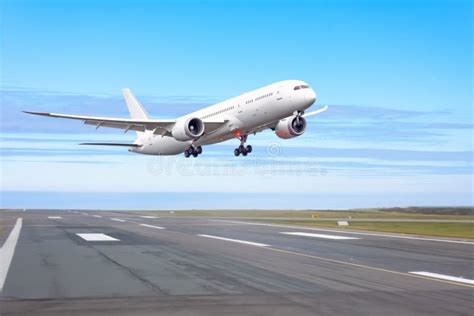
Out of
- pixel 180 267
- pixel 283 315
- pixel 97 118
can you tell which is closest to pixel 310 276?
pixel 180 267

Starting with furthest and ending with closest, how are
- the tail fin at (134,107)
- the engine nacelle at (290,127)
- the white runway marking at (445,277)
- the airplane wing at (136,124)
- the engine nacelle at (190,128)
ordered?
the tail fin at (134,107) → the airplane wing at (136,124) → the engine nacelle at (190,128) → the engine nacelle at (290,127) → the white runway marking at (445,277)

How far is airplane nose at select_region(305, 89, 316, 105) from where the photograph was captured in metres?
43.1

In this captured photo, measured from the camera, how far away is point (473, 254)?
28.0m

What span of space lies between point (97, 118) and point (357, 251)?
27922mm

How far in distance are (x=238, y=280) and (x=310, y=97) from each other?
27.0 meters

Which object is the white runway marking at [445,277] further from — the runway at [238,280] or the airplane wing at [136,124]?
the airplane wing at [136,124]

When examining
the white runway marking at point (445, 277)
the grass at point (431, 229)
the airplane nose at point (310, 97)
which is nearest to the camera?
the white runway marking at point (445, 277)

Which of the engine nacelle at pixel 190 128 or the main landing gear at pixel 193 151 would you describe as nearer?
the engine nacelle at pixel 190 128

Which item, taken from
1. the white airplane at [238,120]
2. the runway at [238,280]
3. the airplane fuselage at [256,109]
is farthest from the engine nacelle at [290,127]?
the runway at [238,280]

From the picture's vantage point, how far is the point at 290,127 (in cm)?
4769

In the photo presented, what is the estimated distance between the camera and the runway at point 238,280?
13758 millimetres

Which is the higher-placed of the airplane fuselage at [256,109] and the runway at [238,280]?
the airplane fuselage at [256,109]

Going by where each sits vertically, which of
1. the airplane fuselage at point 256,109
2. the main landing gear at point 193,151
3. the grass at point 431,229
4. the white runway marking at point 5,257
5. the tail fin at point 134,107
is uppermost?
the tail fin at point 134,107

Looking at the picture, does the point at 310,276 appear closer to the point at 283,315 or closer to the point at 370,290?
the point at 370,290
